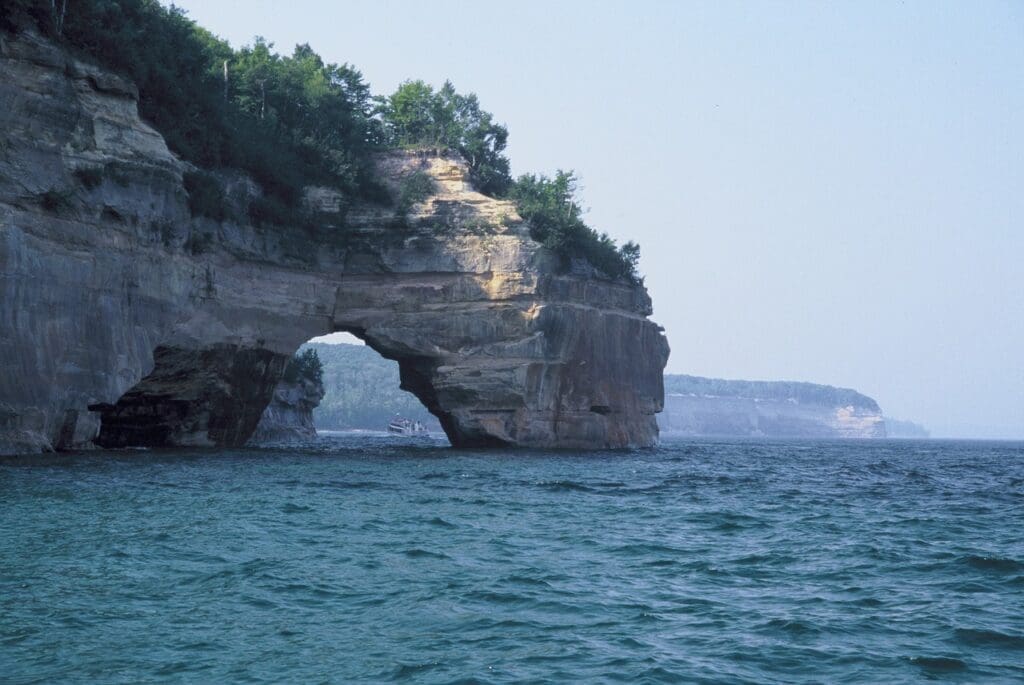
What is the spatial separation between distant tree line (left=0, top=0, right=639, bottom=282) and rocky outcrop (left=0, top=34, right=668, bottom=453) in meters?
1.30

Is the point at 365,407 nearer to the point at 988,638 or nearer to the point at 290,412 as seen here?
the point at 290,412

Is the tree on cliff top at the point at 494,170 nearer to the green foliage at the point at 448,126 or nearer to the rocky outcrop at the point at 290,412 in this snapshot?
the green foliage at the point at 448,126

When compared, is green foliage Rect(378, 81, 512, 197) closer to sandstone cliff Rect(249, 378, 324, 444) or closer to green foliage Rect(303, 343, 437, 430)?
sandstone cliff Rect(249, 378, 324, 444)

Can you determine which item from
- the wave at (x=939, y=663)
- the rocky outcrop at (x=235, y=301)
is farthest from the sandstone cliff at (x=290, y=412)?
the wave at (x=939, y=663)

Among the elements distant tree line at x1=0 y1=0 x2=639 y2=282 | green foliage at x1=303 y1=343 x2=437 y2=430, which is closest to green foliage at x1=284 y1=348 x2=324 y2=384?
distant tree line at x1=0 y1=0 x2=639 y2=282

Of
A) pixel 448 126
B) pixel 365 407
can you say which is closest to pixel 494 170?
pixel 448 126

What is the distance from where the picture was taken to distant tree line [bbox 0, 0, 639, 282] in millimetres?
37469

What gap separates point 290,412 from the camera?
6116 centimetres

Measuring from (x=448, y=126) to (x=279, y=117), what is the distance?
1142 centimetres

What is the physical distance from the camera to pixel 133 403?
128ft

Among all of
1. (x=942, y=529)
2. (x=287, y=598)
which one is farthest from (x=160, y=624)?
(x=942, y=529)

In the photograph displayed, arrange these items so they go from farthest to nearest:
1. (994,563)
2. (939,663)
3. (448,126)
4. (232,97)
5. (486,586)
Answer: (448,126)
(232,97)
(994,563)
(486,586)
(939,663)

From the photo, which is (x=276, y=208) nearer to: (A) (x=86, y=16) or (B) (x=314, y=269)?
(B) (x=314, y=269)

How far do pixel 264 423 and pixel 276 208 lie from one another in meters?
16.0
